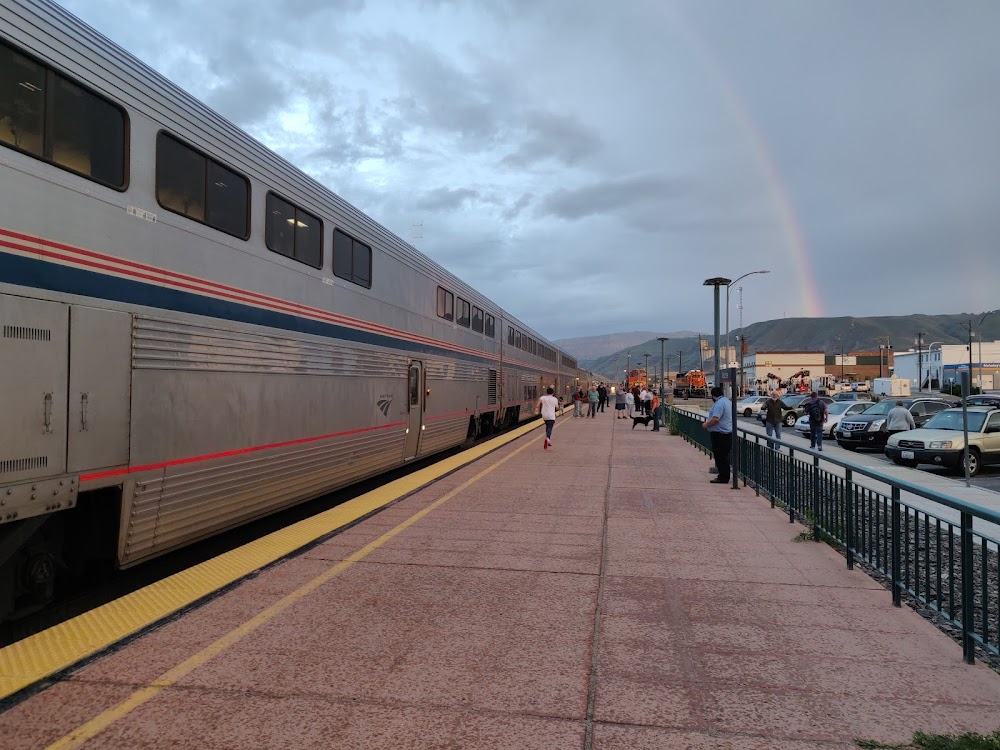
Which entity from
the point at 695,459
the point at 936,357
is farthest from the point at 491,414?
the point at 936,357

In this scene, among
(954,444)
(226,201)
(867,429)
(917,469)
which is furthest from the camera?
(867,429)

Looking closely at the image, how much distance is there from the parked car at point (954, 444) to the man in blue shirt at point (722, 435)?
619 centimetres

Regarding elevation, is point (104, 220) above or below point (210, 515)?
above

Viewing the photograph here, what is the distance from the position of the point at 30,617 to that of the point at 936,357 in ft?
427

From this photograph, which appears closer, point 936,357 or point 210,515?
point 210,515

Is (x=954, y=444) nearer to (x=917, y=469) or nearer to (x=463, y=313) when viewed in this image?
(x=917, y=469)

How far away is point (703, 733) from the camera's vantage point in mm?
3131

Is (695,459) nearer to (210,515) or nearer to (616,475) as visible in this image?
(616,475)

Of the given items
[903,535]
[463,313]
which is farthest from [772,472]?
[463,313]

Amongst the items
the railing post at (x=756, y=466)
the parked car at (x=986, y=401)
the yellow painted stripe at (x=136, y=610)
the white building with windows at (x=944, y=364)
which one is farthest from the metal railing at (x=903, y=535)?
the white building with windows at (x=944, y=364)

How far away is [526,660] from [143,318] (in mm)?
3430

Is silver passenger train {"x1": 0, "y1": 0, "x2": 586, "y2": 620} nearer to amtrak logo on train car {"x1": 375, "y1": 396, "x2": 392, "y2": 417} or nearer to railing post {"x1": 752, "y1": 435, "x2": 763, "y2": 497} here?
amtrak logo on train car {"x1": 375, "y1": 396, "x2": 392, "y2": 417}

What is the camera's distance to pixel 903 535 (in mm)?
5535

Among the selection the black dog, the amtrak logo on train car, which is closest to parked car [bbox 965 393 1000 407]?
the black dog
